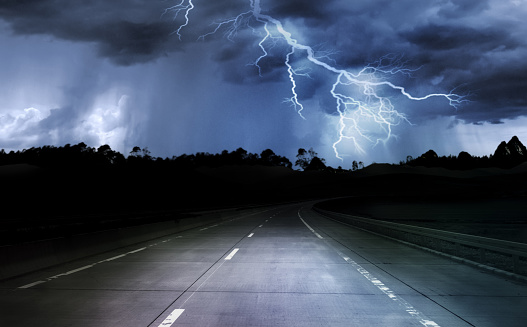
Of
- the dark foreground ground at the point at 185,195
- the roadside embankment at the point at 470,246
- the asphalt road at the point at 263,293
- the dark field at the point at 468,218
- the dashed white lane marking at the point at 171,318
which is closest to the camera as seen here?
the dashed white lane marking at the point at 171,318

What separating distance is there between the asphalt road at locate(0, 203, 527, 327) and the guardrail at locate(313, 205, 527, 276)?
76 cm

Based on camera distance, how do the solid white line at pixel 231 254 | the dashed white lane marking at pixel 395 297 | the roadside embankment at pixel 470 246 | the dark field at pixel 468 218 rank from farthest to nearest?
the dark field at pixel 468 218, the solid white line at pixel 231 254, the roadside embankment at pixel 470 246, the dashed white lane marking at pixel 395 297

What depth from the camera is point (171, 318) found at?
607cm

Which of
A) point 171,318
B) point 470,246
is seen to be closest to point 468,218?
point 470,246

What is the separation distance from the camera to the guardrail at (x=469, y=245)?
1009 centimetres

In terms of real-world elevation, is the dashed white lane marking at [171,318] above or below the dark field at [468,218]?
above

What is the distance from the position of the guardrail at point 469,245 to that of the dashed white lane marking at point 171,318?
7.34 m

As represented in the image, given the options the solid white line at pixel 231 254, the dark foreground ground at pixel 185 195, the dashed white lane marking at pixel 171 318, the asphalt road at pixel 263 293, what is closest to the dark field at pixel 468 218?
the dark foreground ground at pixel 185 195

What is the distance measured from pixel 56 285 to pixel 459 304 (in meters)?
7.17

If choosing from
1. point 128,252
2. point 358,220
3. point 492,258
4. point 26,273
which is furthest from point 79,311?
point 358,220

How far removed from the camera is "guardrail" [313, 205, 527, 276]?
10.1 m

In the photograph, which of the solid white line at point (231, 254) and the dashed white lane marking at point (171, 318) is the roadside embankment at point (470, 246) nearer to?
the solid white line at point (231, 254)

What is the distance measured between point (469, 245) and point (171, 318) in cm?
985

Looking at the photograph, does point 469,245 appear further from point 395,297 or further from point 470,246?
point 395,297
